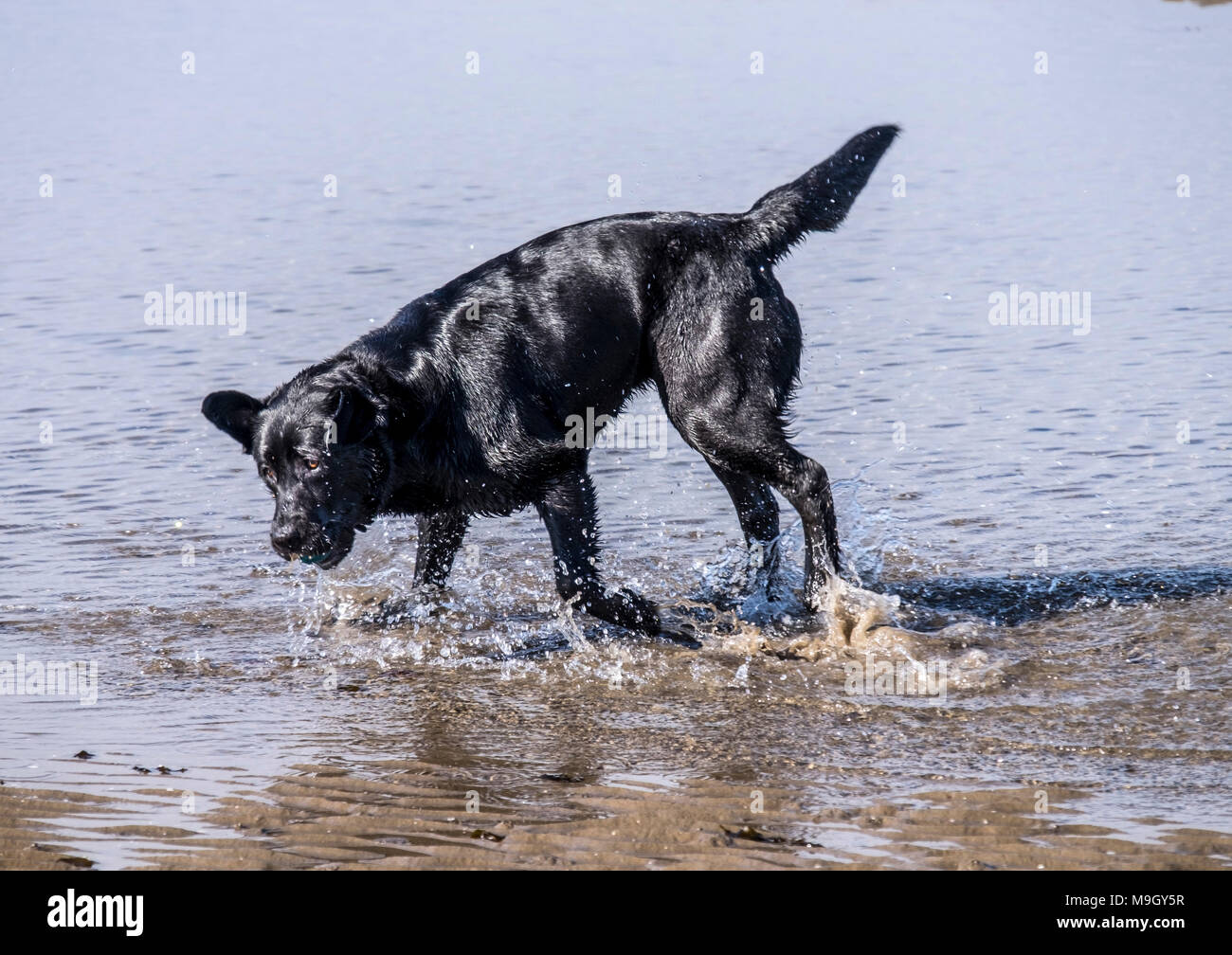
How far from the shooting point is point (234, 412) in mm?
5609

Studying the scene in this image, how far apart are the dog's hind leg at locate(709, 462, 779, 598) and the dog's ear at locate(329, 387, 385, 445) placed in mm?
1683

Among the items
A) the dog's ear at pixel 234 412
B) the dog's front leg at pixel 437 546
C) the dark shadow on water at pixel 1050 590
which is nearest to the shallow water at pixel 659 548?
the dark shadow on water at pixel 1050 590

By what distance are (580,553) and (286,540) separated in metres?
1.19

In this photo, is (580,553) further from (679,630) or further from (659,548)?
(659,548)

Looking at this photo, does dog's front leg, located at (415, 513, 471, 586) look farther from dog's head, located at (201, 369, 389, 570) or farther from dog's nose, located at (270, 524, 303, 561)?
dog's nose, located at (270, 524, 303, 561)

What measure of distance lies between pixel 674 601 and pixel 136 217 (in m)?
9.66

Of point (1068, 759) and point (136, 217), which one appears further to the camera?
point (136, 217)

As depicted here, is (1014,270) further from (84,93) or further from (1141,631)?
(84,93)

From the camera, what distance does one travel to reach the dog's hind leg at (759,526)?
6633 millimetres

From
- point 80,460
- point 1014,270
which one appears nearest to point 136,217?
point 80,460

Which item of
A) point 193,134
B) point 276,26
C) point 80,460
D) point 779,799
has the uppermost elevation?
point 276,26

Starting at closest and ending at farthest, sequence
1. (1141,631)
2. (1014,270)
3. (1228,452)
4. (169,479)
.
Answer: (1141,631), (1228,452), (169,479), (1014,270)

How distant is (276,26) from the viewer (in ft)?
81.7

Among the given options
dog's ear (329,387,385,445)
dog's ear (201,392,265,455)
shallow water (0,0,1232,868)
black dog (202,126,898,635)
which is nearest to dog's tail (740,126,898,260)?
black dog (202,126,898,635)
